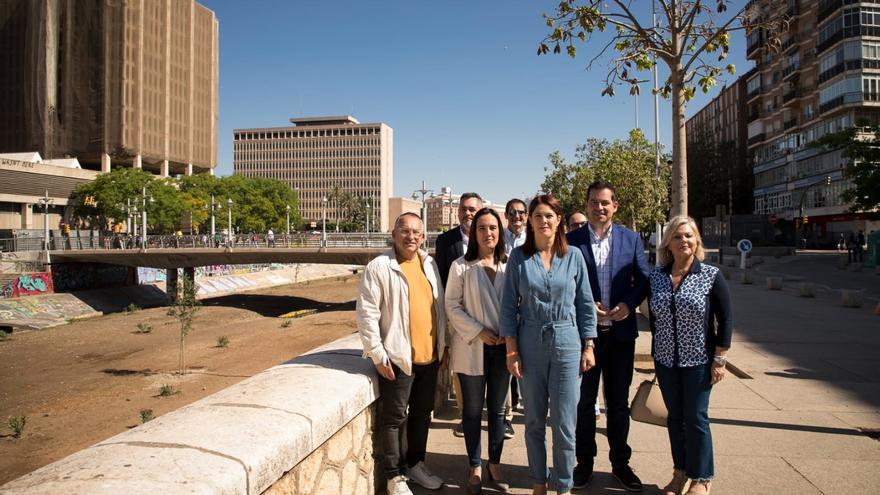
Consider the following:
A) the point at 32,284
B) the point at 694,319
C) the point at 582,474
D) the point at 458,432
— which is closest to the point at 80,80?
the point at 32,284

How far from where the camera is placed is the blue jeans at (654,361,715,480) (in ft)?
11.8

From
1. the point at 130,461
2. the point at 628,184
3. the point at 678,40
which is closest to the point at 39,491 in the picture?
the point at 130,461

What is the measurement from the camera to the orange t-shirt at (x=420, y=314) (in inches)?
144

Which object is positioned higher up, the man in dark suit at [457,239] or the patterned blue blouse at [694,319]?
the man in dark suit at [457,239]

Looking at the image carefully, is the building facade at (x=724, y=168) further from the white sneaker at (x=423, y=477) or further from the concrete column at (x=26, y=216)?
the concrete column at (x=26, y=216)

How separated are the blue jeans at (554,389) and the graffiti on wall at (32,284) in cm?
4037

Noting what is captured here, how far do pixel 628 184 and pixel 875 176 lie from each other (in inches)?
363

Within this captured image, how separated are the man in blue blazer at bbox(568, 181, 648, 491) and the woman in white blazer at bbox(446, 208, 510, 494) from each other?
0.62 metres

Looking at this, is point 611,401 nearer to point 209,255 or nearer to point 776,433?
point 776,433

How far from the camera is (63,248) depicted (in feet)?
130

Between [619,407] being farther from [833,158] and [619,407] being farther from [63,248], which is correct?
[833,158]

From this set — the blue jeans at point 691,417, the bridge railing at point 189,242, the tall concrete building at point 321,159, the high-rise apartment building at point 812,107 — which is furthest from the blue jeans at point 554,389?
the tall concrete building at point 321,159

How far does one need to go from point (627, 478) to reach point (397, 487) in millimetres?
1600

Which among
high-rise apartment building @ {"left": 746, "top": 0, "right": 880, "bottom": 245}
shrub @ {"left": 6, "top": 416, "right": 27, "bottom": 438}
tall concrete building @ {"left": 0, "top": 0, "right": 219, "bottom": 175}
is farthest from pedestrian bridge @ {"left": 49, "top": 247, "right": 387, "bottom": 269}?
tall concrete building @ {"left": 0, "top": 0, "right": 219, "bottom": 175}
